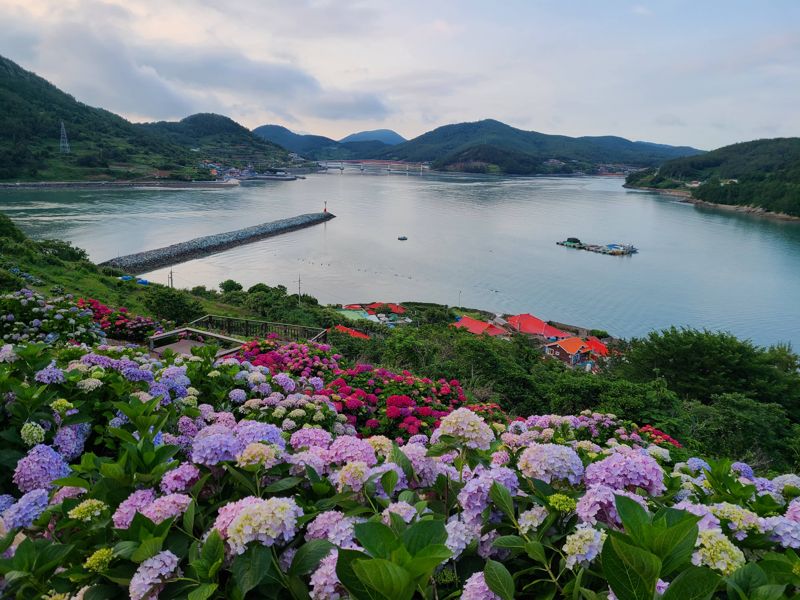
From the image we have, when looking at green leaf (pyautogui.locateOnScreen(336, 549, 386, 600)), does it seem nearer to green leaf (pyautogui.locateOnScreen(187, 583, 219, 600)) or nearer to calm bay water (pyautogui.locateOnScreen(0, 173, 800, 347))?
green leaf (pyautogui.locateOnScreen(187, 583, 219, 600))

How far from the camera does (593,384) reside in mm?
6934

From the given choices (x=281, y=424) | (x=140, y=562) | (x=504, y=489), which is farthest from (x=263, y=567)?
(x=281, y=424)

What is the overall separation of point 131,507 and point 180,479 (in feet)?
0.48

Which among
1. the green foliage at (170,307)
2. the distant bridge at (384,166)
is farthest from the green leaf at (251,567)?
the distant bridge at (384,166)

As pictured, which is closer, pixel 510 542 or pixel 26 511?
pixel 510 542

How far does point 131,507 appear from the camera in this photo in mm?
1264

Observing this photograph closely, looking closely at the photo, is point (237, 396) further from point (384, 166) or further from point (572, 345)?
point (384, 166)

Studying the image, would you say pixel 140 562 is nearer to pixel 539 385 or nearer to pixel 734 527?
pixel 734 527

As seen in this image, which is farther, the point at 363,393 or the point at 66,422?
the point at 363,393

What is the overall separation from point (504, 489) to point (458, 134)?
201093mm

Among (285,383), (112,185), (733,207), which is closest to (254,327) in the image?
(285,383)

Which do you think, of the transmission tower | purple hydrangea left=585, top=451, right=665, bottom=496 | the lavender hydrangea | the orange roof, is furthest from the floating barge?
the transmission tower

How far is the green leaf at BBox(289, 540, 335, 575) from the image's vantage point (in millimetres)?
1097

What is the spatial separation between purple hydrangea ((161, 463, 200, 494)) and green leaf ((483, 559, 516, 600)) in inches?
34.3
